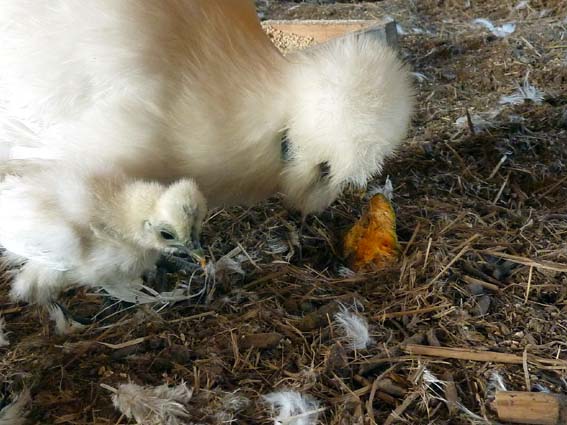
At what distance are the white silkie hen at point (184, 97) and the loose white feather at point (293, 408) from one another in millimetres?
534

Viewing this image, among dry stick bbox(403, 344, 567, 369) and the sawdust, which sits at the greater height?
the sawdust

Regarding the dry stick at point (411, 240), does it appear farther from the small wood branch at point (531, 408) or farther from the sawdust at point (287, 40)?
the sawdust at point (287, 40)

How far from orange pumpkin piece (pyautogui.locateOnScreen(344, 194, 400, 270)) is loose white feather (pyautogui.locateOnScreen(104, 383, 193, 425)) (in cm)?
67

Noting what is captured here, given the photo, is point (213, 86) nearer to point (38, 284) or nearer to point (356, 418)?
point (38, 284)

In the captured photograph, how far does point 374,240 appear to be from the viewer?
1.85 metres

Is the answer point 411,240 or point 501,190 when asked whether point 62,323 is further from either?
point 501,190

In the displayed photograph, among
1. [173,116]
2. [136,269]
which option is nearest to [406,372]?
[136,269]

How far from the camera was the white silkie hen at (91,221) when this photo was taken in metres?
1.44

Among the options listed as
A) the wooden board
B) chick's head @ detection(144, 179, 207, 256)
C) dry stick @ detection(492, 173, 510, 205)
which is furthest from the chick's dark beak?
the wooden board

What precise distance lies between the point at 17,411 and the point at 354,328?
79 centimetres

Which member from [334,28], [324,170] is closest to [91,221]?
[324,170]

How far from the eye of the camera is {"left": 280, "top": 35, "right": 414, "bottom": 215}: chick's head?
146 cm

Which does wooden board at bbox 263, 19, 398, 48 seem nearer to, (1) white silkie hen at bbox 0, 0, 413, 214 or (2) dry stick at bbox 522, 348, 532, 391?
(1) white silkie hen at bbox 0, 0, 413, 214

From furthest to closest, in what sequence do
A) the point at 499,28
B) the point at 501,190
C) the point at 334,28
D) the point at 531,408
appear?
the point at 499,28
the point at 334,28
the point at 501,190
the point at 531,408
